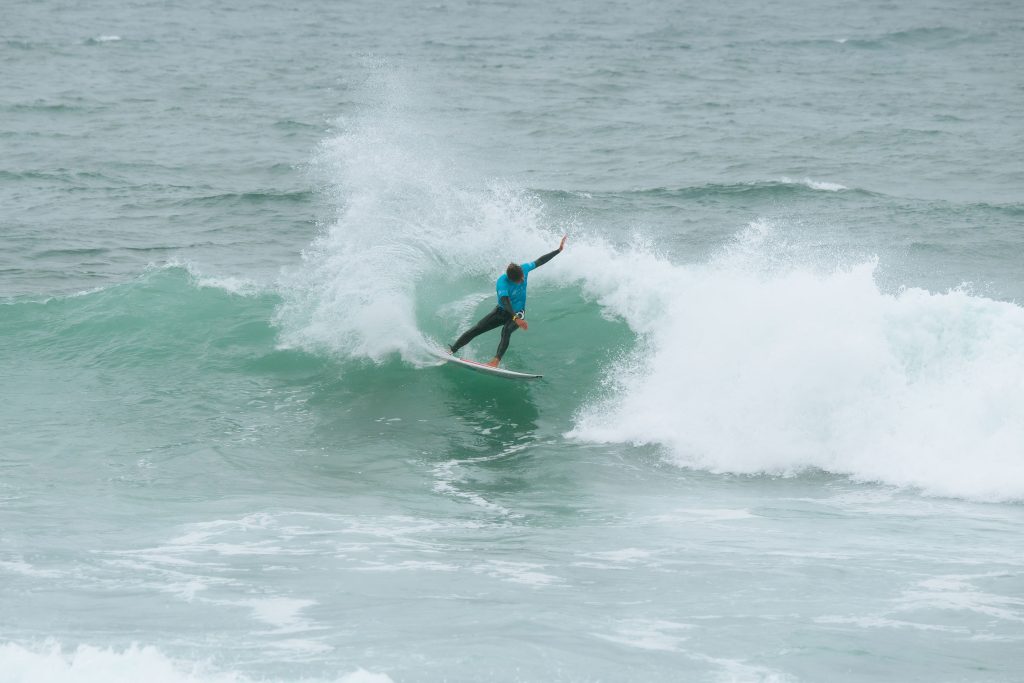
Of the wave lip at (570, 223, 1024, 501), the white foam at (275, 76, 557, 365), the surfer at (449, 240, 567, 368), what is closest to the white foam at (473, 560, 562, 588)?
the wave lip at (570, 223, 1024, 501)

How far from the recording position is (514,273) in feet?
43.0

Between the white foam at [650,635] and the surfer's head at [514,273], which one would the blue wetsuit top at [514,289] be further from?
the white foam at [650,635]

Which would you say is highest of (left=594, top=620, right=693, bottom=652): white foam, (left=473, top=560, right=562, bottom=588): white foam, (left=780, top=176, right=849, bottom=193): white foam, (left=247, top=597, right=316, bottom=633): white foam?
Result: (left=780, top=176, right=849, bottom=193): white foam

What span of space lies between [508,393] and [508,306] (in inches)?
43.3

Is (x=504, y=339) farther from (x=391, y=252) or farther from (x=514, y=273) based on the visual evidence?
(x=391, y=252)

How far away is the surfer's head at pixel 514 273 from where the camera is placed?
1306 cm

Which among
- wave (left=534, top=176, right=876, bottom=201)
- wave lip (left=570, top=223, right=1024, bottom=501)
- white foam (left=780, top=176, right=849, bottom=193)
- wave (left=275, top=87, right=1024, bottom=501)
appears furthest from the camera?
white foam (left=780, top=176, right=849, bottom=193)

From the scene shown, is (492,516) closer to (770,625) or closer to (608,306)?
(770,625)

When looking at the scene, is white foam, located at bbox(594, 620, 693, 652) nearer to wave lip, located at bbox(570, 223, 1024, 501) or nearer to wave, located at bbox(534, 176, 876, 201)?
wave lip, located at bbox(570, 223, 1024, 501)

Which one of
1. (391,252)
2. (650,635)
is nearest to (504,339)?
(391,252)

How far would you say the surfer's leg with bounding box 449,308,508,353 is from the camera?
13.4 meters

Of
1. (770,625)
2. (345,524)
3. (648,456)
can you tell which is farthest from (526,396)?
(770,625)

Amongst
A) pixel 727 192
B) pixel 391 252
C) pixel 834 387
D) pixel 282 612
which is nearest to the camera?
pixel 282 612

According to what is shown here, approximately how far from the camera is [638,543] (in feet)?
29.1
